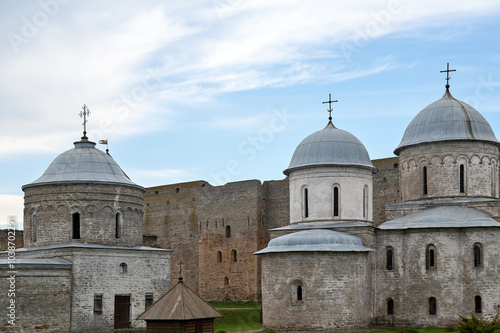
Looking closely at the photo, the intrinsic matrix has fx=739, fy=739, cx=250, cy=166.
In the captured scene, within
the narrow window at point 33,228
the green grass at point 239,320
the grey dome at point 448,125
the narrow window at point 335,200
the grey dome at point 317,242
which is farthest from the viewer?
the grey dome at point 448,125

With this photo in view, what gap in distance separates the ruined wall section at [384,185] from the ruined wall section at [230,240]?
23.1 ft

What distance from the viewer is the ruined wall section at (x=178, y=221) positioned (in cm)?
4328

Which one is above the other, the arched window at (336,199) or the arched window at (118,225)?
the arched window at (336,199)

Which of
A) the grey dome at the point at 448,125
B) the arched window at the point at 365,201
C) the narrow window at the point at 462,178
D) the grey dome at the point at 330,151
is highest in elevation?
the grey dome at the point at 448,125

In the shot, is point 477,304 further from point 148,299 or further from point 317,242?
point 148,299

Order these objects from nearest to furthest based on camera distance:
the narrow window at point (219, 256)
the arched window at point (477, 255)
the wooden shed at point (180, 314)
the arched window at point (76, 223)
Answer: the wooden shed at point (180, 314) < the arched window at point (477, 255) < the arched window at point (76, 223) < the narrow window at point (219, 256)

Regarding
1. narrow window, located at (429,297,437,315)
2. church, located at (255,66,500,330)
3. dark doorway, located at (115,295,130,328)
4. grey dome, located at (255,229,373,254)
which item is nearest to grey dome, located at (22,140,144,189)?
dark doorway, located at (115,295,130,328)

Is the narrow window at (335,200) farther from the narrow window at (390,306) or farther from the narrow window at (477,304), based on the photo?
the narrow window at (477,304)

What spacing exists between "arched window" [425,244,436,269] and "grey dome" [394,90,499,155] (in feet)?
16.3

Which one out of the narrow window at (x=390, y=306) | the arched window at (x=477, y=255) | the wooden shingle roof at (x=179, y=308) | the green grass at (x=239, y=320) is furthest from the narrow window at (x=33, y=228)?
the arched window at (x=477, y=255)

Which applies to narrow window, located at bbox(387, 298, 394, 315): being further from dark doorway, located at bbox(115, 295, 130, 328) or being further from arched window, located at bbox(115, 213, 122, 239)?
arched window, located at bbox(115, 213, 122, 239)

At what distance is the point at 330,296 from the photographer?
2425 cm

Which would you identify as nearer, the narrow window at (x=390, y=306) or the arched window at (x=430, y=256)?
the arched window at (x=430, y=256)

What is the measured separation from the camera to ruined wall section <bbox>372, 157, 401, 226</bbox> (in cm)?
3559
